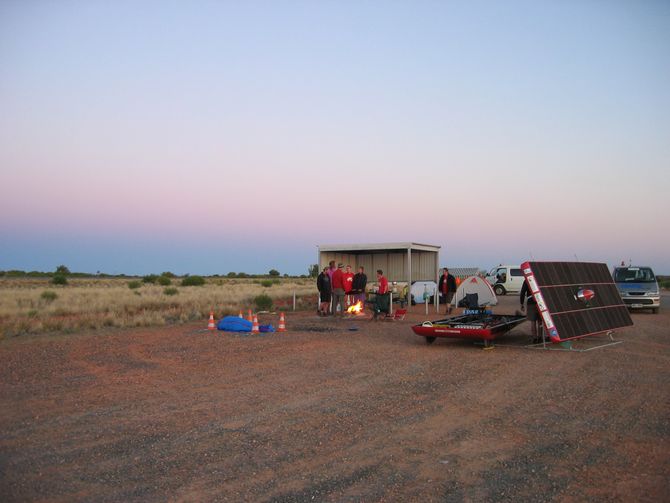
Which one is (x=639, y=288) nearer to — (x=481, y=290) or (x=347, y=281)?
(x=481, y=290)

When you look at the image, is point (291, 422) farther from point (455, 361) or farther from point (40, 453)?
point (455, 361)

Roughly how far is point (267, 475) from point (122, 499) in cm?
119

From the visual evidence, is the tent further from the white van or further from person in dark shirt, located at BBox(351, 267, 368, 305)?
the white van

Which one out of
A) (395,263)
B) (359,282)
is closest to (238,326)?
(359,282)

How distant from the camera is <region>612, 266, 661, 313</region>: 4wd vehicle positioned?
73.9 ft

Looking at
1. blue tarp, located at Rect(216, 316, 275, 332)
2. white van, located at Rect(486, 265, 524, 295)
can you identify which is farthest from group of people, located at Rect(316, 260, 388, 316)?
white van, located at Rect(486, 265, 524, 295)

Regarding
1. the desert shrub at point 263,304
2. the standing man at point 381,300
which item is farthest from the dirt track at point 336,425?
the desert shrub at point 263,304

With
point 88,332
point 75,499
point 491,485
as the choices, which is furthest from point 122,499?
point 88,332

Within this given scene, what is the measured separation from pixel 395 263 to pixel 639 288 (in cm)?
1016

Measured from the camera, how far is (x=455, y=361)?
11188 millimetres

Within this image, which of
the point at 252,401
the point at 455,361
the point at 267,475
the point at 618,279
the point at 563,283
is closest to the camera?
the point at 267,475

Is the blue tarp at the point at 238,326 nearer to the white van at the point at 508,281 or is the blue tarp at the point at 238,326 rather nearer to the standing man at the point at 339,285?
the standing man at the point at 339,285

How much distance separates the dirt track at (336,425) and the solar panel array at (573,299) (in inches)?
37.6

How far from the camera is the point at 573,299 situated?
44.4ft
